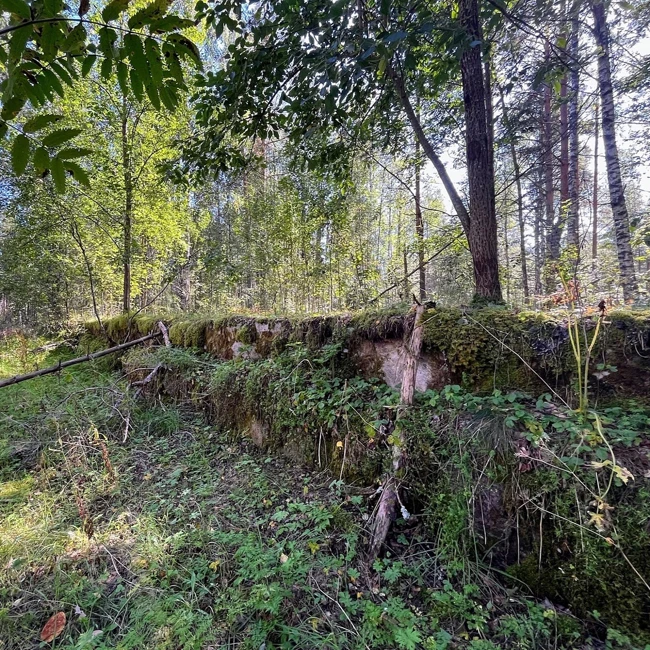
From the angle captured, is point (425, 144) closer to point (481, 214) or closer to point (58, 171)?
point (481, 214)

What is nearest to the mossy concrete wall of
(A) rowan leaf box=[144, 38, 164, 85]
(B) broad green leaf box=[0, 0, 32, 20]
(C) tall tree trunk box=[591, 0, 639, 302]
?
(A) rowan leaf box=[144, 38, 164, 85]

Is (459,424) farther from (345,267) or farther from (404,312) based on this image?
(345,267)

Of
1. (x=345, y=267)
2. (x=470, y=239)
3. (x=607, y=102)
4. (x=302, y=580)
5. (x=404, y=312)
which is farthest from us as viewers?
(x=345, y=267)

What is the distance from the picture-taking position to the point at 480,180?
287cm

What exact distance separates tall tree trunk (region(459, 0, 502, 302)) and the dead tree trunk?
122cm

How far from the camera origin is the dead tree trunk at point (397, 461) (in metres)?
1.78

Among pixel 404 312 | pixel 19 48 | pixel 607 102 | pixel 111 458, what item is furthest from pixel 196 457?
pixel 607 102

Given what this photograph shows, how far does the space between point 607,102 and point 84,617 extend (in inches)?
268

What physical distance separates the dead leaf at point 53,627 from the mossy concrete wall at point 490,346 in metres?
2.14

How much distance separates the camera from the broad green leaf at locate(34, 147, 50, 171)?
723mm

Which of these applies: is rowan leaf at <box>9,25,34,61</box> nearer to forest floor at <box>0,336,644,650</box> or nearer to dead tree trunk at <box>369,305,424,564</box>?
dead tree trunk at <box>369,305,424,564</box>

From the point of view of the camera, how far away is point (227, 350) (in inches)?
148

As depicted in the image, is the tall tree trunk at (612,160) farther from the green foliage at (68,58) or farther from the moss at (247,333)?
the green foliage at (68,58)

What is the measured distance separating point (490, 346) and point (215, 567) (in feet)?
6.78
